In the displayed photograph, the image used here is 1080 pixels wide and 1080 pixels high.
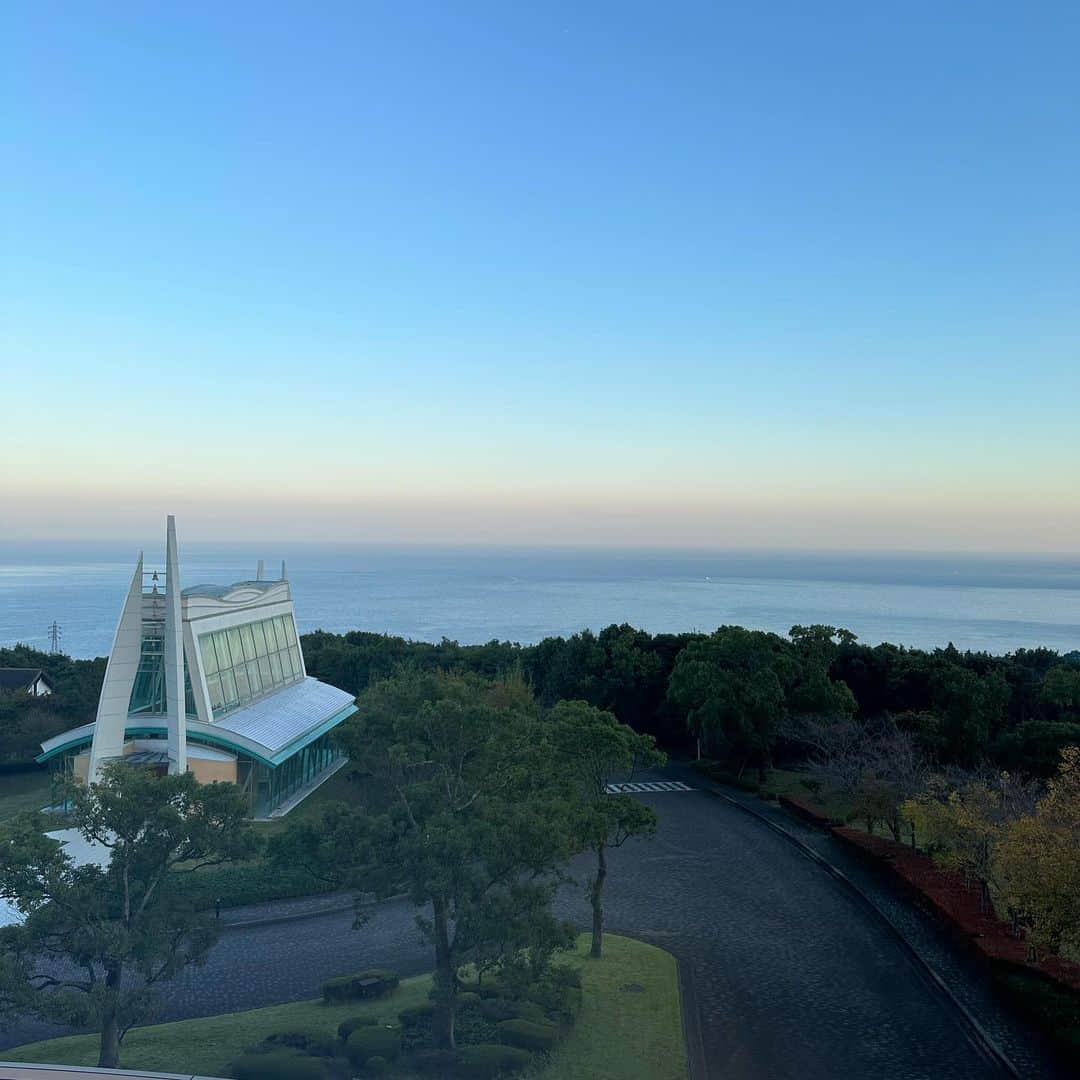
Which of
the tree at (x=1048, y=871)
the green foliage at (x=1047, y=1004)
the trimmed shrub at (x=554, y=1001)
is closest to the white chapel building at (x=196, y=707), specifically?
the trimmed shrub at (x=554, y=1001)

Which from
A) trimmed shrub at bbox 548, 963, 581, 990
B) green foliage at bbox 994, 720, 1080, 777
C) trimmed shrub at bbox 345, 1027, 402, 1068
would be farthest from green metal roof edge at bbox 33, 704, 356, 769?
green foliage at bbox 994, 720, 1080, 777

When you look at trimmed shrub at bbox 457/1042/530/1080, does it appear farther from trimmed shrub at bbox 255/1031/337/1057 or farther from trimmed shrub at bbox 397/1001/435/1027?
trimmed shrub at bbox 255/1031/337/1057

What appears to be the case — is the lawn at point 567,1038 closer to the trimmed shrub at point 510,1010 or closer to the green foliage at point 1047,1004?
the trimmed shrub at point 510,1010

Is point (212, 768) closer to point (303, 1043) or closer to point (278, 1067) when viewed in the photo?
point (303, 1043)

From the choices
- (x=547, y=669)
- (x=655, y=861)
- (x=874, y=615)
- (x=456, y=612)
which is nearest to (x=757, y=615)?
(x=874, y=615)

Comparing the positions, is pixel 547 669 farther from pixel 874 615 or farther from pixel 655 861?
pixel 874 615

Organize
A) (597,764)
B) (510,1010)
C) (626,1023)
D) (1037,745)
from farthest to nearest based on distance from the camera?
(1037,745), (597,764), (626,1023), (510,1010)

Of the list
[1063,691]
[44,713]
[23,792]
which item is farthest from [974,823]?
[44,713]
